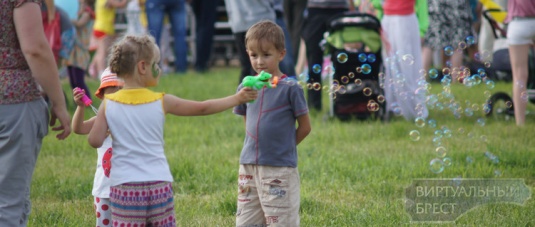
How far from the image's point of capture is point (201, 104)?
3930mm

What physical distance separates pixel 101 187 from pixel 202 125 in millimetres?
4953

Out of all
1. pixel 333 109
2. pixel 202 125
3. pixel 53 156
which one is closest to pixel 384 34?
pixel 333 109

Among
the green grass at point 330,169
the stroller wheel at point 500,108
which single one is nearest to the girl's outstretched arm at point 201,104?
the green grass at point 330,169

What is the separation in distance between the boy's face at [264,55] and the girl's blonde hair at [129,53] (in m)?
0.64

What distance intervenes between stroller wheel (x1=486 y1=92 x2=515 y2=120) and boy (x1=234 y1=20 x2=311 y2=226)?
17.9 feet

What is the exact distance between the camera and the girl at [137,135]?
376 centimetres

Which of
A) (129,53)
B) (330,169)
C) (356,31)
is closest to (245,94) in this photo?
(129,53)

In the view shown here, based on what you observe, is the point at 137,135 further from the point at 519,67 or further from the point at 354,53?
the point at 354,53

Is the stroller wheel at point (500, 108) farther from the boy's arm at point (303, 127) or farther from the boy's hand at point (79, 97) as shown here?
the boy's hand at point (79, 97)

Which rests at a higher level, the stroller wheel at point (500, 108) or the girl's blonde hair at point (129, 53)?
the girl's blonde hair at point (129, 53)

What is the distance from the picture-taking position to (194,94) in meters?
12.0

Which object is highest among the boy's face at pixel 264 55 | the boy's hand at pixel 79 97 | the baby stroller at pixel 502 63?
the boy's face at pixel 264 55

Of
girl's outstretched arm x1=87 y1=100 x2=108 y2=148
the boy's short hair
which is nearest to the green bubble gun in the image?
the boy's short hair

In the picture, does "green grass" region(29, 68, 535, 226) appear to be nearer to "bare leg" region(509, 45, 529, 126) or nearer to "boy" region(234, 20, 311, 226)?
"bare leg" region(509, 45, 529, 126)
